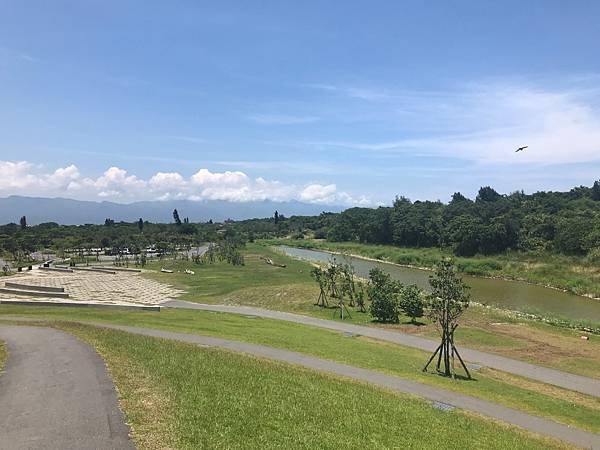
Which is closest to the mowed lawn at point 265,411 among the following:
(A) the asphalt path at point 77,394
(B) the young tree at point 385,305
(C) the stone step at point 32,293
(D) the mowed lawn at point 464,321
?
(A) the asphalt path at point 77,394

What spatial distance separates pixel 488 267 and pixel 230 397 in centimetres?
7201

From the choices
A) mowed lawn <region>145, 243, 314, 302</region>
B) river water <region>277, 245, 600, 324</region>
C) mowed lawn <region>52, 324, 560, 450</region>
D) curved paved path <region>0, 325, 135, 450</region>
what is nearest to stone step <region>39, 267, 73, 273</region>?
mowed lawn <region>145, 243, 314, 302</region>

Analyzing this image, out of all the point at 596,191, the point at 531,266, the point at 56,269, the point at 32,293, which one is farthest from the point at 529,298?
the point at 596,191

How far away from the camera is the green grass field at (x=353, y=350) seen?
16.8 m

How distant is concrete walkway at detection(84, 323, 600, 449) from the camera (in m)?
14.2

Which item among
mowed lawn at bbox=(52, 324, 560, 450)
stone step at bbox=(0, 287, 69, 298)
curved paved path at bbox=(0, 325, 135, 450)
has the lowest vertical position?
stone step at bbox=(0, 287, 69, 298)

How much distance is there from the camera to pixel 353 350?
73.8 feet

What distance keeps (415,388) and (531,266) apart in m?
64.6

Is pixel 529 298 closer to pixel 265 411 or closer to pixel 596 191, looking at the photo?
pixel 265 411

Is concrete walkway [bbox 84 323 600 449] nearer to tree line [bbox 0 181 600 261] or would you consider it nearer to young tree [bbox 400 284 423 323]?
young tree [bbox 400 284 423 323]

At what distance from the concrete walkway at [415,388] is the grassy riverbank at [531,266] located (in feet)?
121

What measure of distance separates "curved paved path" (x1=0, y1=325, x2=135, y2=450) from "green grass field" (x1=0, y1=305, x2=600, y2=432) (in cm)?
876

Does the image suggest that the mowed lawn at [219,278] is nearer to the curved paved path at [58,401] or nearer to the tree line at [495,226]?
the curved paved path at [58,401]

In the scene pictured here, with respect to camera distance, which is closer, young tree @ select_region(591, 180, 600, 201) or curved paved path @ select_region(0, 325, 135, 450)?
curved paved path @ select_region(0, 325, 135, 450)
